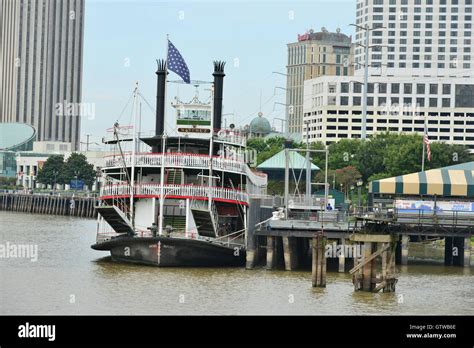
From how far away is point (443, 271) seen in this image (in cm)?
7138

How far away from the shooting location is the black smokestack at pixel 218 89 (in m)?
80.1

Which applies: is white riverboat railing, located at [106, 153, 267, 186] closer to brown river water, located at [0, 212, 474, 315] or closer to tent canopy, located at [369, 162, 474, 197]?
brown river water, located at [0, 212, 474, 315]

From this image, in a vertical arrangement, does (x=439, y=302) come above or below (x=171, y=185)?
below

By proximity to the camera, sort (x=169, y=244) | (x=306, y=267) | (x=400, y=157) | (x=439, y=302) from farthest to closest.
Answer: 1. (x=400, y=157)
2. (x=306, y=267)
3. (x=169, y=244)
4. (x=439, y=302)

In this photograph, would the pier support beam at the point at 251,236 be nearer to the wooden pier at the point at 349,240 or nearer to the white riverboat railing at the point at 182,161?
the wooden pier at the point at 349,240

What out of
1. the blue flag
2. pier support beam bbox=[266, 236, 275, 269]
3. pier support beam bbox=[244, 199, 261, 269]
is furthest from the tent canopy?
the blue flag

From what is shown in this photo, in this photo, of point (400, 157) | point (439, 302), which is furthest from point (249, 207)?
point (400, 157)

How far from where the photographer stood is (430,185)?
69188mm

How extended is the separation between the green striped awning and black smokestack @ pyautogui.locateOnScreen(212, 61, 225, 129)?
528 inches

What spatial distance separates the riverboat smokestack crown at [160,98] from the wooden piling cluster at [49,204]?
86.0 m

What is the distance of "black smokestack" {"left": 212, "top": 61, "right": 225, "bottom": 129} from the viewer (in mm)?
80125
